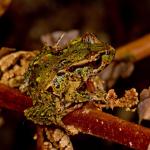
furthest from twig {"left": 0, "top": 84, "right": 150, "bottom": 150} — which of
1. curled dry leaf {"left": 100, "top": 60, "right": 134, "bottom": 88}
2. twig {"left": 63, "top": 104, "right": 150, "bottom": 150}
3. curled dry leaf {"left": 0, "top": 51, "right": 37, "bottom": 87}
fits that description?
curled dry leaf {"left": 100, "top": 60, "right": 134, "bottom": 88}

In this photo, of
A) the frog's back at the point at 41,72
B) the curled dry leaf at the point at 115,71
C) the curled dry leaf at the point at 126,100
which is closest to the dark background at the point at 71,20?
the curled dry leaf at the point at 115,71

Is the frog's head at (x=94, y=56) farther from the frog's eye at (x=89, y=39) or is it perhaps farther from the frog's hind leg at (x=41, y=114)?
the frog's hind leg at (x=41, y=114)

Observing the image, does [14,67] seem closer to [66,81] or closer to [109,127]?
[66,81]

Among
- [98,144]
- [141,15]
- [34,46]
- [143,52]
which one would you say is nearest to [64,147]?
[143,52]

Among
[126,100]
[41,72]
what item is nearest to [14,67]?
[41,72]

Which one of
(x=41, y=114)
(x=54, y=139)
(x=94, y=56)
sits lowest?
(x=54, y=139)

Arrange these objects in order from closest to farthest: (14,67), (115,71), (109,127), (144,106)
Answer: (109,127) → (144,106) → (14,67) → (115,71)

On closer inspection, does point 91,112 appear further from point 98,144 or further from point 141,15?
point 141,15
